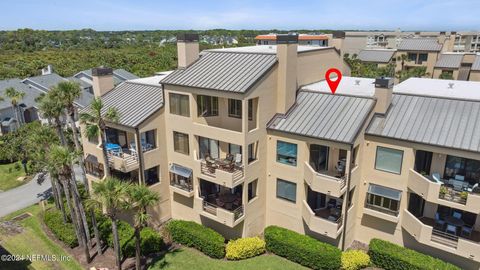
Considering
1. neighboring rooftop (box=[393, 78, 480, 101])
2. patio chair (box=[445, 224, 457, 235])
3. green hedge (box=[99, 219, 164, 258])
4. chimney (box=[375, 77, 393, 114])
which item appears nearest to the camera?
patio chair (box=[445, 224, 457, 235])

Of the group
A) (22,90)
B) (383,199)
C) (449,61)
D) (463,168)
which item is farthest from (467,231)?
(22,90)

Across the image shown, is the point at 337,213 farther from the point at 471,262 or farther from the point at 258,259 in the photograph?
the point at 471,262

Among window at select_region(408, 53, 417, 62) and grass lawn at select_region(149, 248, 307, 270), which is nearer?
grass lawn at select_region(149, 248, 307, 270)

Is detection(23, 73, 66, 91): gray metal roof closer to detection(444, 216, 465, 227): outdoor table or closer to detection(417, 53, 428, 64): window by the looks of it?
detection(444, 216, 465, 227): outdoor table

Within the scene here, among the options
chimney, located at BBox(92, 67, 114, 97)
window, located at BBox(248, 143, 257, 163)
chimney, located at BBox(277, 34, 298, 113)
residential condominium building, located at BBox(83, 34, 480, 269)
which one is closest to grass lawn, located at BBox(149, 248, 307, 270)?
residential condominium building, located at BBox(83, 34, 480, 269)

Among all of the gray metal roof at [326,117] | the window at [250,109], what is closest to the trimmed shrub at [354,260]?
the gray metal roof at [326,117]

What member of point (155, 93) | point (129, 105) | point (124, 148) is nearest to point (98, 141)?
point (124, 148)

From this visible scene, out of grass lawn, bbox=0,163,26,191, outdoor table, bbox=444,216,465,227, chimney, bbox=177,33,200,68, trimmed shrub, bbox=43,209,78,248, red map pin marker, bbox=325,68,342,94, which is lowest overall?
grass lawn, bbox=0,163,26,191

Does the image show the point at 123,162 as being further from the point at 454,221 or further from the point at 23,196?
the point at 454,221

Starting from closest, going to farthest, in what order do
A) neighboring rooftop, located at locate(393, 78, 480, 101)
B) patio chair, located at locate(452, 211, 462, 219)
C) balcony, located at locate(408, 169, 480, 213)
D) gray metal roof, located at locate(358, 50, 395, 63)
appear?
balcony, located at locate(408, 169, 480, 213) < patio chair, located at locate(452, 211, 462, 219) < neighboring rooftop, located at locate(393, 78, 480, 101) < gray metal roof, located at locate(358, 50, 395, 63)
